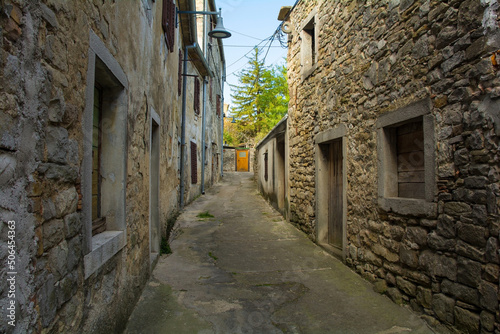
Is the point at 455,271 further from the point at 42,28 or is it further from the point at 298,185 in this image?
the point at 298,185

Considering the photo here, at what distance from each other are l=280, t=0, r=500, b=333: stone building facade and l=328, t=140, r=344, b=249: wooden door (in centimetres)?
2

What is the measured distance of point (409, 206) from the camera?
11.2ft

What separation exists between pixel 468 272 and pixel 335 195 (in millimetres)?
3052

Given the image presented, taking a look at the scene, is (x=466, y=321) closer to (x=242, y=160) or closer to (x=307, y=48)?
(x=307, y=48)

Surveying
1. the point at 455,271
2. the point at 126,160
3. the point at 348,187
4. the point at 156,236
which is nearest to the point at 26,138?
the point at 126,160

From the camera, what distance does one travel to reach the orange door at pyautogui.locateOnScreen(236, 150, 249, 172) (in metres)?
28.2

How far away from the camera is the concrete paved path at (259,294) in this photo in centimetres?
309

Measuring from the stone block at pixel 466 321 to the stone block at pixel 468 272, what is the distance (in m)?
0.23

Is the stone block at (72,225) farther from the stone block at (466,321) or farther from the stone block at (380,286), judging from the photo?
the stone block at (380,286)

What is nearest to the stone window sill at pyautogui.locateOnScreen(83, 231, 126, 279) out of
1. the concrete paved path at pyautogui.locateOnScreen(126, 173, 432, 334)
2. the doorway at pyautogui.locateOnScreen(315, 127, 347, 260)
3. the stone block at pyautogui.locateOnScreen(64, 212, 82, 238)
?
the stone block at pyautogui.locateOnScreen(64, 212, 82, 238)

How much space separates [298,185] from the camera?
728 centimetres

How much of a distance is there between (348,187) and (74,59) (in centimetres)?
398

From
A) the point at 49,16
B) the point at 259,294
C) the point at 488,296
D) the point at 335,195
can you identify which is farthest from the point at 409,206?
the point at 49,16

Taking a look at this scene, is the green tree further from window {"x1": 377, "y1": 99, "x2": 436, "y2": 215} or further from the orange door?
window {"x1": 377, "y1": 99, "x2": 436, "y2": 215}
